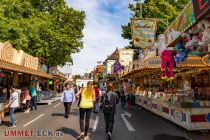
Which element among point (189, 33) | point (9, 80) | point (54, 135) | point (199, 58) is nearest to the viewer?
point (189, 33)

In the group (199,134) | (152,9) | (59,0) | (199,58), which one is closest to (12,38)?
(59,0)

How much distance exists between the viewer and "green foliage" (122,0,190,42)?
1334 inches

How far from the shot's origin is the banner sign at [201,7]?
728 cm

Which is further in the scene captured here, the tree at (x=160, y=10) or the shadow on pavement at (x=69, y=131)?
the tree at (x=160, y=10)

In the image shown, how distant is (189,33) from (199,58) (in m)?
10.4

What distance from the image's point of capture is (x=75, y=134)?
1116 centimetres

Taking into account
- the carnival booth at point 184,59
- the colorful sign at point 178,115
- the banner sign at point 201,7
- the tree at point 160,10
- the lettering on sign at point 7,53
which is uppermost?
the tree at point 160,10

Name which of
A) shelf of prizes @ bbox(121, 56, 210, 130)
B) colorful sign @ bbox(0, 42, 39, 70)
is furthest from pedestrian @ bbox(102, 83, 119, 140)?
colorful sign @ bbox(0, 42, 39, 70)

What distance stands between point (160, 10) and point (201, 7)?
96.6ft

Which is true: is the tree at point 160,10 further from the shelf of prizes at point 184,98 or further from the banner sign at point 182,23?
the banner sign at point 182,23

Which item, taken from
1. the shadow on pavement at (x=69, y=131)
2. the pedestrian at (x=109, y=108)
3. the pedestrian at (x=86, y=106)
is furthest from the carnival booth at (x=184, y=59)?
the shadow on pavement at (x=69, y=131)

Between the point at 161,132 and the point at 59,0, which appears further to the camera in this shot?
the point at 59,0

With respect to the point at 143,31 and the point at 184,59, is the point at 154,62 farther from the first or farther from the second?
the point at 184,59

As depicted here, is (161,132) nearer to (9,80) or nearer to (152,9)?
(9,80)
